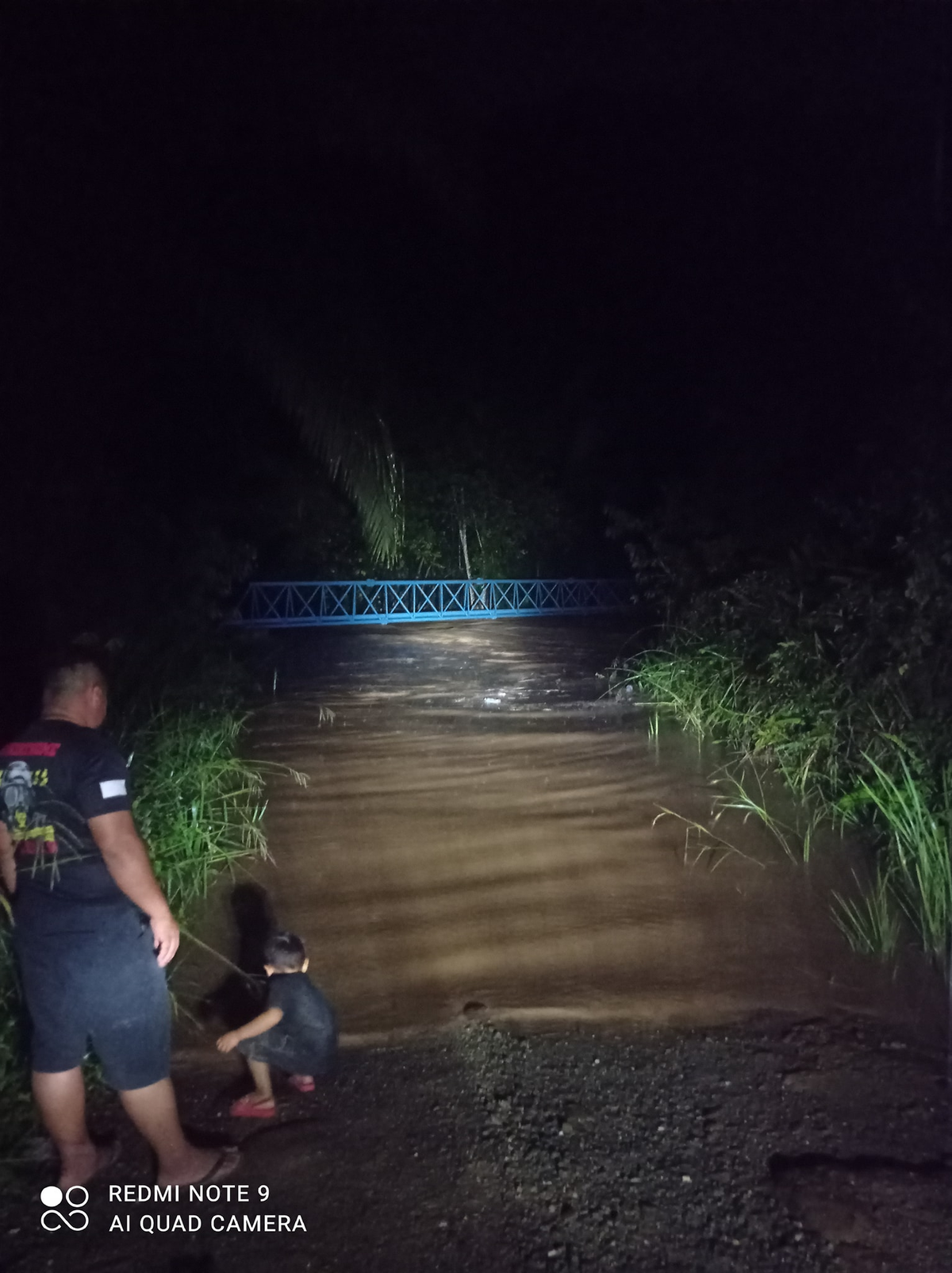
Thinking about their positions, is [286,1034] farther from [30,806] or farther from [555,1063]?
[30,806]

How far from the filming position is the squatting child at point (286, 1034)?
3977mm

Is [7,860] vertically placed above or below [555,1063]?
above

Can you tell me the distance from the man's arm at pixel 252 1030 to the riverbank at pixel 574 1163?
0.30m

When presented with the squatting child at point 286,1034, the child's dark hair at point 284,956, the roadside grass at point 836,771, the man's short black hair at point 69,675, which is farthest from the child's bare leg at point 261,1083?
the roadside grass at point 836,771

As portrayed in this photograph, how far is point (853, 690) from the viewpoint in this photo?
6.99 meters

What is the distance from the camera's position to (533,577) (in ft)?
79.0

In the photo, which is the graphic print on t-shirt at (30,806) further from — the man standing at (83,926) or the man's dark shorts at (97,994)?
the man's dark shorts at (97,994)

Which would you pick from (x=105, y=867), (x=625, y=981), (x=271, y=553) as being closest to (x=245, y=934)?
(x=625, y=981)

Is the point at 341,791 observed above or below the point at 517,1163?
above

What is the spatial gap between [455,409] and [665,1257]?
21007 mm

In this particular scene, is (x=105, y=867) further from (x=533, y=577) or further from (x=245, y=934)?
(x=533, y=577)
